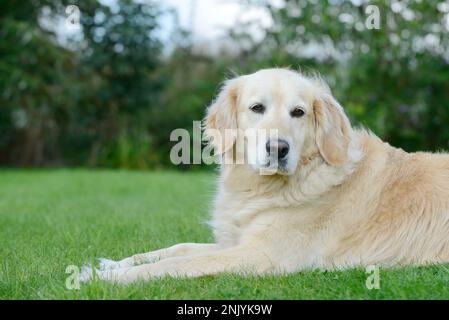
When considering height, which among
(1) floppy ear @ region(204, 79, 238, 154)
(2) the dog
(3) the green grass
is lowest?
(3) the green grass

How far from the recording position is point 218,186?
4570 mm

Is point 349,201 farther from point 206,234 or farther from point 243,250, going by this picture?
point 206,234

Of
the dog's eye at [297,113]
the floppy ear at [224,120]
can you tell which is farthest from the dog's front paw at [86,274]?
the dog's eye at [297,113]

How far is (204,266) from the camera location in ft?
12.1

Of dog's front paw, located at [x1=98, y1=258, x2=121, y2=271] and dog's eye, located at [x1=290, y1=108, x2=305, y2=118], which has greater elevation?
dog's eye, located at [x1=290, y1=108, x2=305, y2=118]

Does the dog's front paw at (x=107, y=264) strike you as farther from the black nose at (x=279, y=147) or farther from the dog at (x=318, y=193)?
the black nose at (x=279, y=147)

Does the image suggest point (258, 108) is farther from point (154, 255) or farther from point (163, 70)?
point (163, 70)

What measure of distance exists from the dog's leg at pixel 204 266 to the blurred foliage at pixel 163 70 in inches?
363

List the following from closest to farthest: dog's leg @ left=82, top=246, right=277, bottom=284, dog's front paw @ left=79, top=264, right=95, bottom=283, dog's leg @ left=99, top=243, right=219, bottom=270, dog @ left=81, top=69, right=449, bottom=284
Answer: dog's front paw @ left=79, top=264, right=95, bottom=283
dog's leg @ left=82, top=246, right=277, bottom=284
dog @ left=81, top=69, right=449, bottom=284
dog's leg @ left=99, top=243, right=219, bottom=270

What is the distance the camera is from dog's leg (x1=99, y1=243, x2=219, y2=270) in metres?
4.18

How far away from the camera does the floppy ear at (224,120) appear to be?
168 inches

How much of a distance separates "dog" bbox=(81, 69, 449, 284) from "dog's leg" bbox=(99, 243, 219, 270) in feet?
0.06

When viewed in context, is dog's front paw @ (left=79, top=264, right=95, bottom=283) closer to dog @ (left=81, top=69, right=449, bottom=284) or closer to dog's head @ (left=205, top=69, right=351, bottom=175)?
dog @ (left=81, top=69, right=449, bottom=284)

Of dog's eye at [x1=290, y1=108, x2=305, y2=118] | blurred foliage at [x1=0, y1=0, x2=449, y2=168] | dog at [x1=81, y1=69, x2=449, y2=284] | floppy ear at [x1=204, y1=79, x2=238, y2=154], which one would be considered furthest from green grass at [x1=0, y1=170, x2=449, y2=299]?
blurred foliage at [x1=0, y1=0, x2=449, y2=168]
